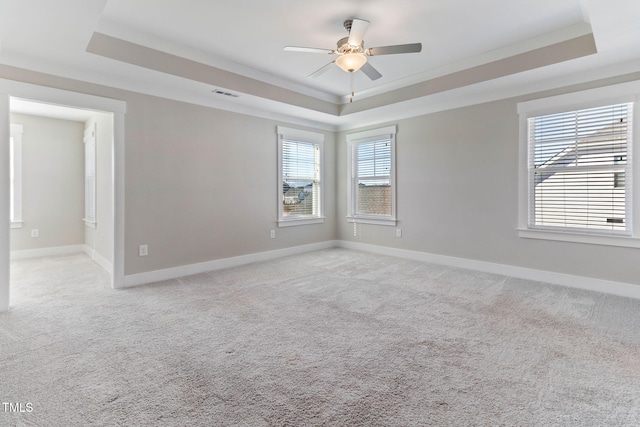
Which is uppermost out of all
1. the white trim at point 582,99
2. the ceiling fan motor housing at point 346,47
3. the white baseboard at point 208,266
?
the ceiling fan motor housing at point 346,47

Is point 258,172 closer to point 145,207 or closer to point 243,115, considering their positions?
point 243,115

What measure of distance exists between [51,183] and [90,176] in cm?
80

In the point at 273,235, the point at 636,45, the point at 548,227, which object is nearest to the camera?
the point at 636,45

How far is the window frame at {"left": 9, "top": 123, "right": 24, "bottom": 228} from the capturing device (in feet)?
17.0

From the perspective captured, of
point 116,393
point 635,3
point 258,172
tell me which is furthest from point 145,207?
point 635,3

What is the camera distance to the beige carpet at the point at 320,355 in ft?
5.48

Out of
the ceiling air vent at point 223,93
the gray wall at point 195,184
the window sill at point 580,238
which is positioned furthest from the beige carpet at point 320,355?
the ceiling air vent at point 223,93

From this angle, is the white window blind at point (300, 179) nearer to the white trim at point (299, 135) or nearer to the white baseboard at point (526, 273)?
the white trim at point (299, 135)

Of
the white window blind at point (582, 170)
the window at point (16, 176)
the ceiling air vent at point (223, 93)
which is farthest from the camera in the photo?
the window at point (16, 176)

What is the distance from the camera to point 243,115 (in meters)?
4.95

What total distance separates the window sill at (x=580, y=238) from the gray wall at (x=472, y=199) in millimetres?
58

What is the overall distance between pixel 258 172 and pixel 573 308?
432 centimetres

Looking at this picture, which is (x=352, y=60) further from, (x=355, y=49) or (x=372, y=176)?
(x=372, y=176)

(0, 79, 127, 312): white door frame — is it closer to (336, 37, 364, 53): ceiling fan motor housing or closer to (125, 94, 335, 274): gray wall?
(125, 94, 335, 274): gray wall
